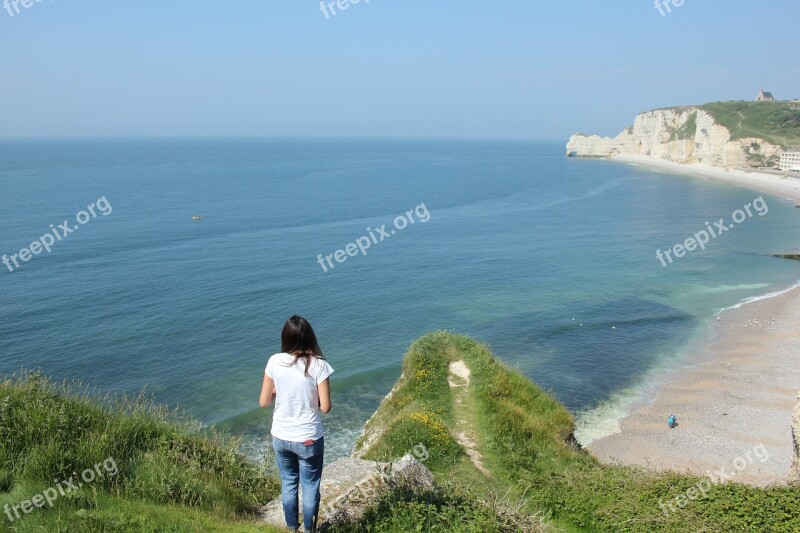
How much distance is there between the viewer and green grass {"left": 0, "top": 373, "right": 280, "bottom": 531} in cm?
773

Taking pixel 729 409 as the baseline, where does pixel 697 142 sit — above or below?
above

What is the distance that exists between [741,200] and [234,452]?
117997mm

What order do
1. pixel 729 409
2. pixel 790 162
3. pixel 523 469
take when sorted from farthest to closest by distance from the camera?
pixel 790 162 → pixel 729 409 → pixel 523 469

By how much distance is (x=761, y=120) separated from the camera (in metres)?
159

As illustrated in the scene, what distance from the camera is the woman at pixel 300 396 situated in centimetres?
743

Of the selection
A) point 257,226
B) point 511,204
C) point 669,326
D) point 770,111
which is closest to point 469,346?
point 669,326

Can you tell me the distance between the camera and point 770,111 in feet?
545

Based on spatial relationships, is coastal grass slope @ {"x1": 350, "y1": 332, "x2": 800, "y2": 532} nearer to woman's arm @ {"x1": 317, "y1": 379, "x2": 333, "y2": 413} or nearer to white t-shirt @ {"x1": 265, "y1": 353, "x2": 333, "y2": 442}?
white t-shirt @ {"x1": 265, "y1": 353, "x2": 333, "y2": 442}

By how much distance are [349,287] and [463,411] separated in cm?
3094

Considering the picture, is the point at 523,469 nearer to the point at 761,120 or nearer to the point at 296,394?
the point at 296,394

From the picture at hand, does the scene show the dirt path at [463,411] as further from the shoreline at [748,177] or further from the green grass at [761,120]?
the green grass at [761,120]

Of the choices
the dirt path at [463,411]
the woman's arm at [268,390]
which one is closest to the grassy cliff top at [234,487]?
the dirt path at [463,411]

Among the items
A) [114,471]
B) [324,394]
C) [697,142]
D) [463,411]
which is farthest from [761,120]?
[114,471]

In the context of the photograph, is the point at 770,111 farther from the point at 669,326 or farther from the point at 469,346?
the point at 469,346
